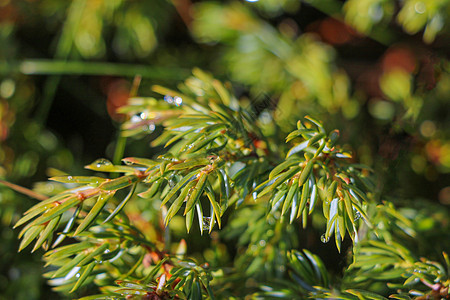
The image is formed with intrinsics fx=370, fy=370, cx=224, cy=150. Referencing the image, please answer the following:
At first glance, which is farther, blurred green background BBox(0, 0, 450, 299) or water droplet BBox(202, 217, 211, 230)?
blurred green background BBox(0, 0, 450, 299)

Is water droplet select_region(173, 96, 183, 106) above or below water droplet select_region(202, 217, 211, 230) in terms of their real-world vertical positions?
above

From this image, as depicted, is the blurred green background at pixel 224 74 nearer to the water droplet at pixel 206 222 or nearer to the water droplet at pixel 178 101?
the water droplet at pixel 178 101

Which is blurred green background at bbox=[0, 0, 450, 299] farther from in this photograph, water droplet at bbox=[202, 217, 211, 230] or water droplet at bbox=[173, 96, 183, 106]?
water droplet at bbox=[202, 217, 211, 230]

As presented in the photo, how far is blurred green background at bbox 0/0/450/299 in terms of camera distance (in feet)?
2.70

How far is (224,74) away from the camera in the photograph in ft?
4.11

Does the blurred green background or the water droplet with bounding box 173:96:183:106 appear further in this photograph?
the blurred green background

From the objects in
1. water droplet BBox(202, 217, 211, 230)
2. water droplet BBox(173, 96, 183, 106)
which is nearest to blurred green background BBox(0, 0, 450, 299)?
water droplet BBox(173, 96, 183, 106)

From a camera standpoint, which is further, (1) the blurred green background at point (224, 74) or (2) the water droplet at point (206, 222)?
(1) the blurred green background at point (224, 74)

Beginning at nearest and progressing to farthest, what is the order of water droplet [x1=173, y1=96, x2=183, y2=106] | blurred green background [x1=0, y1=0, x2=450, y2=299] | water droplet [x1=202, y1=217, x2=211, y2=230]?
water droplet [x1=202, y1=217, x2=211, y2=230]
water droplet [x1=173, y1=96, x2=183, y2=106]
blurred green background [x1=0, y1=0, x2=450, y2=299]

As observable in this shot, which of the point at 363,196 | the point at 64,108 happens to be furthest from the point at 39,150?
the point at 363,196

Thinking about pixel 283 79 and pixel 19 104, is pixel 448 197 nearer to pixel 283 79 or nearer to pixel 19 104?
pixel 283 79

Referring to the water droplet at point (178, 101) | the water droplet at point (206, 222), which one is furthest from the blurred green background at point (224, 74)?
the water droplet at point (206, 222)

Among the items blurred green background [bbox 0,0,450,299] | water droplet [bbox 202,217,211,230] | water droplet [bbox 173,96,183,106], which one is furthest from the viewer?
blurred green background [bbox 0,0,450,299]

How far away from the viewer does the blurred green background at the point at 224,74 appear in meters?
0.82
